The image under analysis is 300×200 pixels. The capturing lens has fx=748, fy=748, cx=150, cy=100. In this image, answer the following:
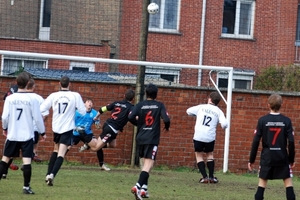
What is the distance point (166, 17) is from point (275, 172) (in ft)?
60.8

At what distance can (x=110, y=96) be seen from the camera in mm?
17234

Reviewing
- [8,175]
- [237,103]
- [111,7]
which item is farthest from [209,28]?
[8,175]

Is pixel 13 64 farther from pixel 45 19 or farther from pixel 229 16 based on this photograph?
pixel 229 16

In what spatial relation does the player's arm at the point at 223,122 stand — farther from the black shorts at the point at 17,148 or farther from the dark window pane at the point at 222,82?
the black shorts at the point at 17,148

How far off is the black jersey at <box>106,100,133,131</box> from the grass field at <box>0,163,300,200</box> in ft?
3.33

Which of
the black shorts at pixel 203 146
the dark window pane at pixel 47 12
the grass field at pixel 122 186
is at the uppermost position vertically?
the dark window pane at pixel 47 12

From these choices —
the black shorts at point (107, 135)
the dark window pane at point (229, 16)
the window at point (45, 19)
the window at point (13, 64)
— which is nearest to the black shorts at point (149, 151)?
the black shorts at point (107, 135)

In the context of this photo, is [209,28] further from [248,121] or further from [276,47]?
[248,121]

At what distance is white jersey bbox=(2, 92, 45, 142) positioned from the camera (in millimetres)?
11070

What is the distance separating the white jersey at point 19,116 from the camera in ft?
36.3

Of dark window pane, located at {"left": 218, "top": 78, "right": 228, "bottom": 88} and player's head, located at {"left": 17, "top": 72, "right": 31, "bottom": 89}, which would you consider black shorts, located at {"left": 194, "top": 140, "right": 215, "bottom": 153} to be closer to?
dark window pane, located at {"left": 218, "top": 78, "right": 228, "bottom": 88}

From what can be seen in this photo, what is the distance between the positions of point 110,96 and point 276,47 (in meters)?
13.6

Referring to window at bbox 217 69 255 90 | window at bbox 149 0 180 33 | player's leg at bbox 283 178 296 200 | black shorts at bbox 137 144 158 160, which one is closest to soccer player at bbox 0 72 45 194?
black shorts at bbox 137 144 158 160

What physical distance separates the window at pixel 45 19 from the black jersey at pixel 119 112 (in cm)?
919
